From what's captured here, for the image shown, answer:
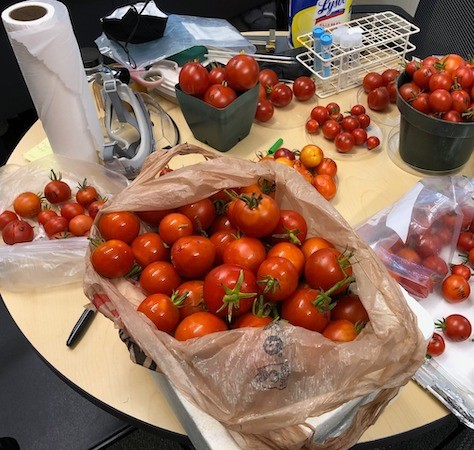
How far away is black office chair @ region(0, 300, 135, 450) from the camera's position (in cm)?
122

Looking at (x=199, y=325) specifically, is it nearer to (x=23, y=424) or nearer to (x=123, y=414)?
(x=123, y=414)

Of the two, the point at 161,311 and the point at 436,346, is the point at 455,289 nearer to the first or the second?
the point at 436,346

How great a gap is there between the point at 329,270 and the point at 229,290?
5.2 inches

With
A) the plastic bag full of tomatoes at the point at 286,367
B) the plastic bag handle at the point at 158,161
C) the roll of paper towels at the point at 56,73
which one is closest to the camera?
the plastic bag full of tomatoes at the point at 286,367

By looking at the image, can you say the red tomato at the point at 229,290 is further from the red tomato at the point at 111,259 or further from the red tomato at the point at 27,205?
the red tomato at the point at 27,205

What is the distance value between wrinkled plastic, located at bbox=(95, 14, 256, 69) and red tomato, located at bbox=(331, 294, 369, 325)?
90 centimetres

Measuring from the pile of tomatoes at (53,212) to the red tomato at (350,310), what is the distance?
497 mm

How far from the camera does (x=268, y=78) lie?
1256 mm

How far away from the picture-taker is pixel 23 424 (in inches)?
48.6

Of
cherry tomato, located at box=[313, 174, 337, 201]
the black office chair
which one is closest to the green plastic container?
cherry tomato, located at box=[313, 174, 337, 201]

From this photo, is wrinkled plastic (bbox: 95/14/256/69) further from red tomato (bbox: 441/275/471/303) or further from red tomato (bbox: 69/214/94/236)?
red tomato (bbox: 441/275/471/303)

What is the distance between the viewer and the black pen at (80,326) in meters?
0.79

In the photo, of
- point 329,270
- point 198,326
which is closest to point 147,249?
point 198,326

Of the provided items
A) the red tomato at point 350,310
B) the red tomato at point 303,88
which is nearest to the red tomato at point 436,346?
the red tomato at point 350,310
